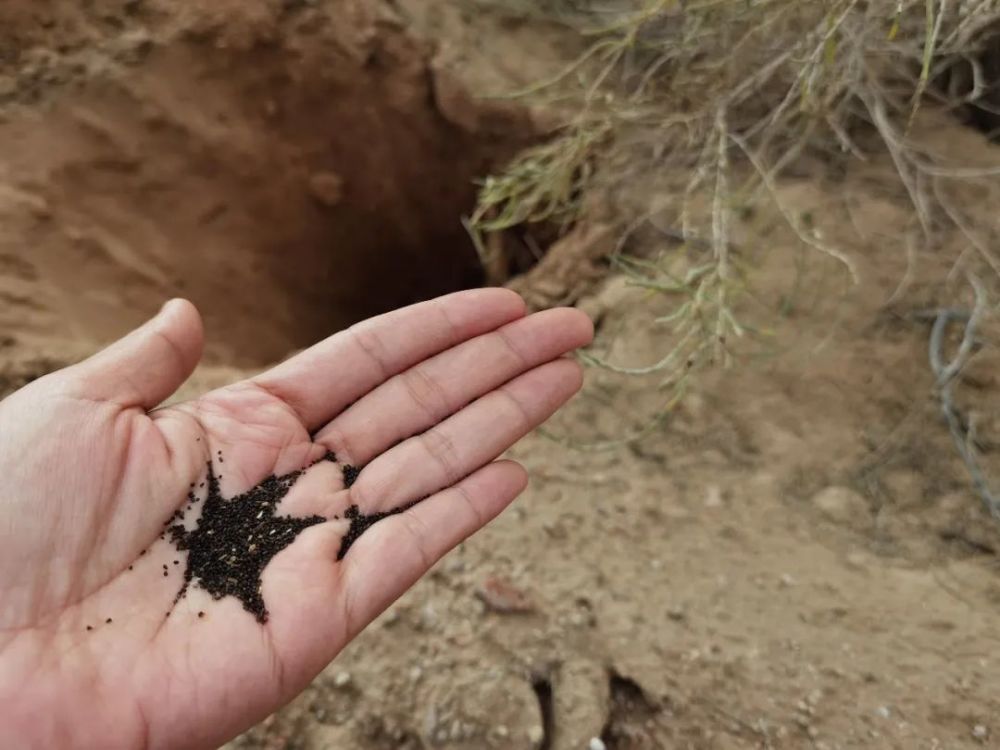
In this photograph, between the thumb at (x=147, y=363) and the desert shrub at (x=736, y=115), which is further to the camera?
the desert shrub at (x=736, y=115)

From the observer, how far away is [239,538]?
1408 mm

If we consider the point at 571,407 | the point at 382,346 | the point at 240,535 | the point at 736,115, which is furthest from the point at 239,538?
the point at 736,115

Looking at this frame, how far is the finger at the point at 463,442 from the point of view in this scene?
1.47 metres

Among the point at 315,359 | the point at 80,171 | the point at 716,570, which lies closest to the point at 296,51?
the point at 80,171

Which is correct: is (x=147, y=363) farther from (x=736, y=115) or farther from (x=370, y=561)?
(x=736, y=115)

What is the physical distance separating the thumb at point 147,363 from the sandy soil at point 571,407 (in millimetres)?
669

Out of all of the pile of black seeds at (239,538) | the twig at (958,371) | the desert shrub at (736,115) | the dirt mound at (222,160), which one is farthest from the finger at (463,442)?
the dirt mound at (222,160)

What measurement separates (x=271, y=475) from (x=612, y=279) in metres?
1.27

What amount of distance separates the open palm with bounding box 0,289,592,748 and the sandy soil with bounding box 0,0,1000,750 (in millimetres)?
347

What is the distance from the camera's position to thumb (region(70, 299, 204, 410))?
132 centimetres

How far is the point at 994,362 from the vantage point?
6.23ft

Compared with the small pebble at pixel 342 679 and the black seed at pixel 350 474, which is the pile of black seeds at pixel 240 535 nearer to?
the black seed at pixel 350 474

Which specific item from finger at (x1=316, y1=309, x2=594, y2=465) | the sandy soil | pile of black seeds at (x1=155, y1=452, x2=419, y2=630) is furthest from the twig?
pile of black seeds at (x1=155, y1=452, x2=419, y2=630)

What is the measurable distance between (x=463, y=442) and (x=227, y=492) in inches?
18.2
